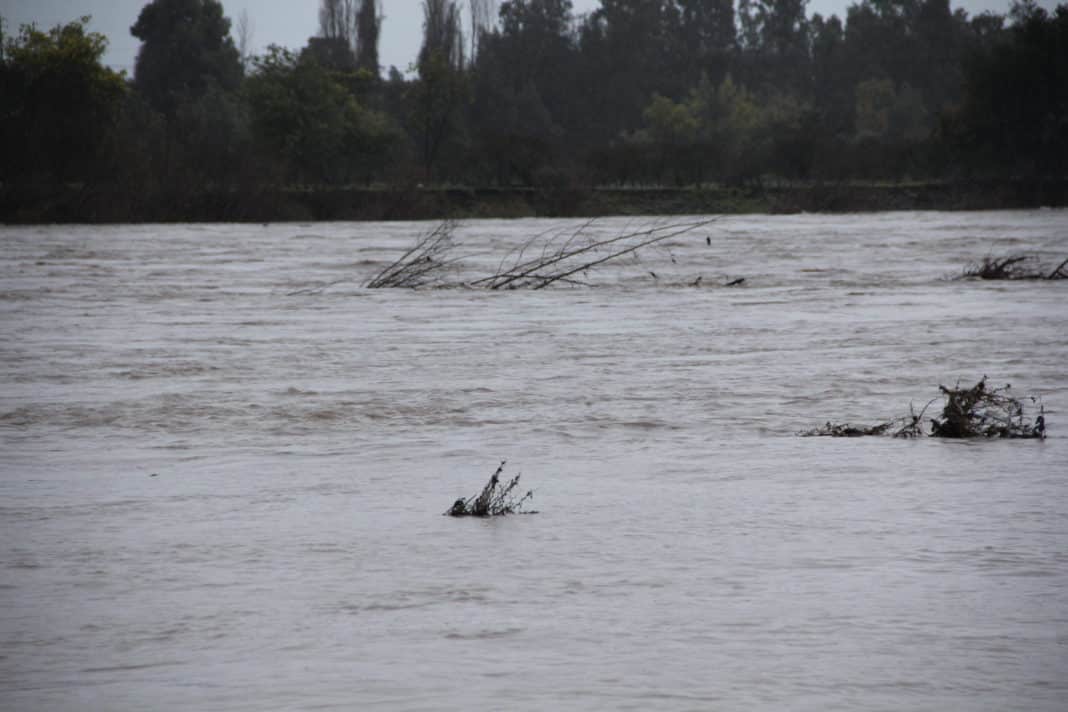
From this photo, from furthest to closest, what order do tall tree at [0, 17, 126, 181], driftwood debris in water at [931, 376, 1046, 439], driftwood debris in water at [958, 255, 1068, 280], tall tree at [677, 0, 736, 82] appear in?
tall tree at [677, 0, 736, 82] < tall tree at [0, 17, 126, 181] < driftwood debris in water at [958, 255, 1068, 280] < driftwood debris in water at [931, 376, 1046, 439]

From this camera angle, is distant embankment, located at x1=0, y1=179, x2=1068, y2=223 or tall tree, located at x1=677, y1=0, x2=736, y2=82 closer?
distant embankment, located at x1=0, y1=179, x2=1068, y2=223

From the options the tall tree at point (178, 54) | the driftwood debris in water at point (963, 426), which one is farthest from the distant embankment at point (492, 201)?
the driftwood debris in water at point (963, 426)

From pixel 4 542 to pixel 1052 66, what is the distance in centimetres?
7402

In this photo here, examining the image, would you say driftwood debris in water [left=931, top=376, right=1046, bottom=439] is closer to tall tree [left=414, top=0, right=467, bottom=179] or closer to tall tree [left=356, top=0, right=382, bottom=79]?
tall tree [left=414, top=0, right=467, bottom=179]

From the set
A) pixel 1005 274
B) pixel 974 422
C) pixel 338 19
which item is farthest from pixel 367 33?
pixel 974 422

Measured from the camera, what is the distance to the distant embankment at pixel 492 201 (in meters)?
53.8

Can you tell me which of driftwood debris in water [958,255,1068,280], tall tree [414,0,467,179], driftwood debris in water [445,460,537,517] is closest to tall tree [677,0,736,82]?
tall tree [414,0,467,179]

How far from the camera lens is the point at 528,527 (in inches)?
242

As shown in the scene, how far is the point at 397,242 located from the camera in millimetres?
39625

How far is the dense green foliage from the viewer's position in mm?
60500

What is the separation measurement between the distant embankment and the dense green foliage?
2.67 feet

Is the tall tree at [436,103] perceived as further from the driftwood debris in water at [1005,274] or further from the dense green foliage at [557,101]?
the driftwood debris in water at [1005,274]

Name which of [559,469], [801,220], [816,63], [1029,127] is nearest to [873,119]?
[816,63]

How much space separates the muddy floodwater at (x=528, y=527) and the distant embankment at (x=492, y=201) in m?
40.0
